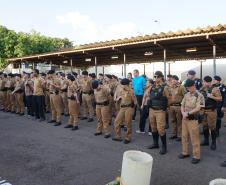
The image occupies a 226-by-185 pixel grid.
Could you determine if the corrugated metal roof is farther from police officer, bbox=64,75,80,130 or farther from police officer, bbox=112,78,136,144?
police officer, bbox=112,78,136,144

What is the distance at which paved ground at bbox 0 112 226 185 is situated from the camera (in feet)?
19.9

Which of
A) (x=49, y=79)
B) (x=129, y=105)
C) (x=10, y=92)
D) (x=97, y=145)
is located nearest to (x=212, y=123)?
(x=129, y=105)

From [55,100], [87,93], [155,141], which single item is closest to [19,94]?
[55,100]

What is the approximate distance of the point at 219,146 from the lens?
27.5 ft

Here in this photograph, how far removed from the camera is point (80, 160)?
7.27 meters

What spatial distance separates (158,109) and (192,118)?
986 mm

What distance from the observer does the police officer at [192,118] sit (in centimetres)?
704

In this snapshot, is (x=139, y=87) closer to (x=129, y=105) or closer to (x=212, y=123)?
(x=129, y=105)

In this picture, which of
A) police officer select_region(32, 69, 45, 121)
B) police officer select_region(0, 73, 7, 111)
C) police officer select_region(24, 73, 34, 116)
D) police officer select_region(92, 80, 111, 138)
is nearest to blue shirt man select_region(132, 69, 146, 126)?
police officer select_region(92, 80, 111, 138)

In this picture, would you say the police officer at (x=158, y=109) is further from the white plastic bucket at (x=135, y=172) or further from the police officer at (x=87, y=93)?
the police officer at (x=87, y=93)

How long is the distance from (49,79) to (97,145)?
16.1ft

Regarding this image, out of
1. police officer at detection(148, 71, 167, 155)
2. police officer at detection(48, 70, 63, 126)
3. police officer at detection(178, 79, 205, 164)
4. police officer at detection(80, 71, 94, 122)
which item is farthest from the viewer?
police officer at detection(80, 71, 94, 122)

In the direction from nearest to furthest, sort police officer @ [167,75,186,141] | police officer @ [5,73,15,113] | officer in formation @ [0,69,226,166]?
officer in formation @ [0,69,226,166], police officer @ [167,75,186,141], police officer @ [5,73,15,113]

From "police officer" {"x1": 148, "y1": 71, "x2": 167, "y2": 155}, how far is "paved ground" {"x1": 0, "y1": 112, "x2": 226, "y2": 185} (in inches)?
18.1
